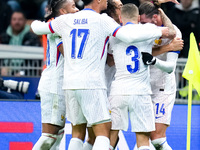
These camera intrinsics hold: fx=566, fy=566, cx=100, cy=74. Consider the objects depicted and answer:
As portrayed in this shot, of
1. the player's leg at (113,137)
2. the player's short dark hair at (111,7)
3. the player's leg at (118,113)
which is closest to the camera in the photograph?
the player's leg at (118,113)

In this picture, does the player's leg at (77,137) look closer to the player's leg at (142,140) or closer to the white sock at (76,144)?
the white sock at (76,144)

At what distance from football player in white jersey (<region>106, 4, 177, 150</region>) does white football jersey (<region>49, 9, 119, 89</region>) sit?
306 mm

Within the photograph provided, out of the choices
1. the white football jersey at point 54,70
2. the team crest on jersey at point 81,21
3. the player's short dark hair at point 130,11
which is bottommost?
the white football jersey at point 54,70

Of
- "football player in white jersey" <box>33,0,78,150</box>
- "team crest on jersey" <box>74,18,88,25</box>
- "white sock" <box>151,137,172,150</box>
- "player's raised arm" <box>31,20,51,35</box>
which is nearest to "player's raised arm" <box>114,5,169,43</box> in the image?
"team crest on jersey" <box>74,18,88,25</box>

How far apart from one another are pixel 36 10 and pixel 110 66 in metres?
6.36

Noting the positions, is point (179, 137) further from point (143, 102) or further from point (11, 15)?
point (11, 15)

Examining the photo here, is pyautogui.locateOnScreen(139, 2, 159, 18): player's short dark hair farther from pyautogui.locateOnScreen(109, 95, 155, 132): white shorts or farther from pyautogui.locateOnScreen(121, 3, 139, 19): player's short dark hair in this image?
pyautogui.locateOnScreen(109, 95, 155, 132): white shorts

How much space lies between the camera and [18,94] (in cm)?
920

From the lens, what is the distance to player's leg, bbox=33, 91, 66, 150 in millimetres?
6655

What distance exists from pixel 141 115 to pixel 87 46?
99 cm

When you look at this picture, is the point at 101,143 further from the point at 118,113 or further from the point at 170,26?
the point at 170,26

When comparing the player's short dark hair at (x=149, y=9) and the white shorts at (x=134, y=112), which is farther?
the player's short dark hair at (x=149, y=9)

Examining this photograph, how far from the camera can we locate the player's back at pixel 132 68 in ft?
20.3

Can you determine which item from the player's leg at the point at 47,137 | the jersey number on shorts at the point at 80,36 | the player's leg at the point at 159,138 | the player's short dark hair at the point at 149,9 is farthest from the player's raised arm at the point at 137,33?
the player's leg at the point at 47,137
